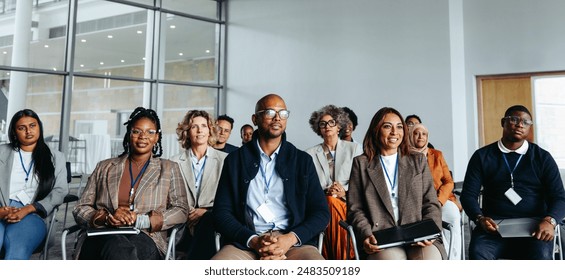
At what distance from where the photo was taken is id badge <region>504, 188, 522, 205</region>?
2.74 metres

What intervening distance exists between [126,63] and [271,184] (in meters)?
7.61

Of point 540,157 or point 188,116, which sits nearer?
point 540,157

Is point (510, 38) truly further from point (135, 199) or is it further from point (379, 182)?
point (135, 199)

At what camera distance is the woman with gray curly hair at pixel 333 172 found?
3.08 metres

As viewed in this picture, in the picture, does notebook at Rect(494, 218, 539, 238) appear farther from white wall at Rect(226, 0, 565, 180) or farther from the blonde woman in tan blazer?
white wall at Rect(226, 0, 565, 180)

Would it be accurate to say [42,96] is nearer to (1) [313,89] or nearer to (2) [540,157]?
(1) [313,89]

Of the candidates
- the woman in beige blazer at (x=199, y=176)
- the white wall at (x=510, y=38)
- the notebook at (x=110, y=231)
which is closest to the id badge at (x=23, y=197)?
the notebook at (x=110, y=231)

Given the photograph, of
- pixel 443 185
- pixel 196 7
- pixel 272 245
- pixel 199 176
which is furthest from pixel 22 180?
pixel 196 7

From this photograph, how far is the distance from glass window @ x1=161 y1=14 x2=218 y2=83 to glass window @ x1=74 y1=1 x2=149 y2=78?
0.46 metres

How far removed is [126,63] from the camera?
904 cm

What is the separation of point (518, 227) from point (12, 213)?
10.1 ft

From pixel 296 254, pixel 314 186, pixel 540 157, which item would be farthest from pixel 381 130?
pixel 540 157

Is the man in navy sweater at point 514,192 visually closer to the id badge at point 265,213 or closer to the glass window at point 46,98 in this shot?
the id badge at point 265,213
